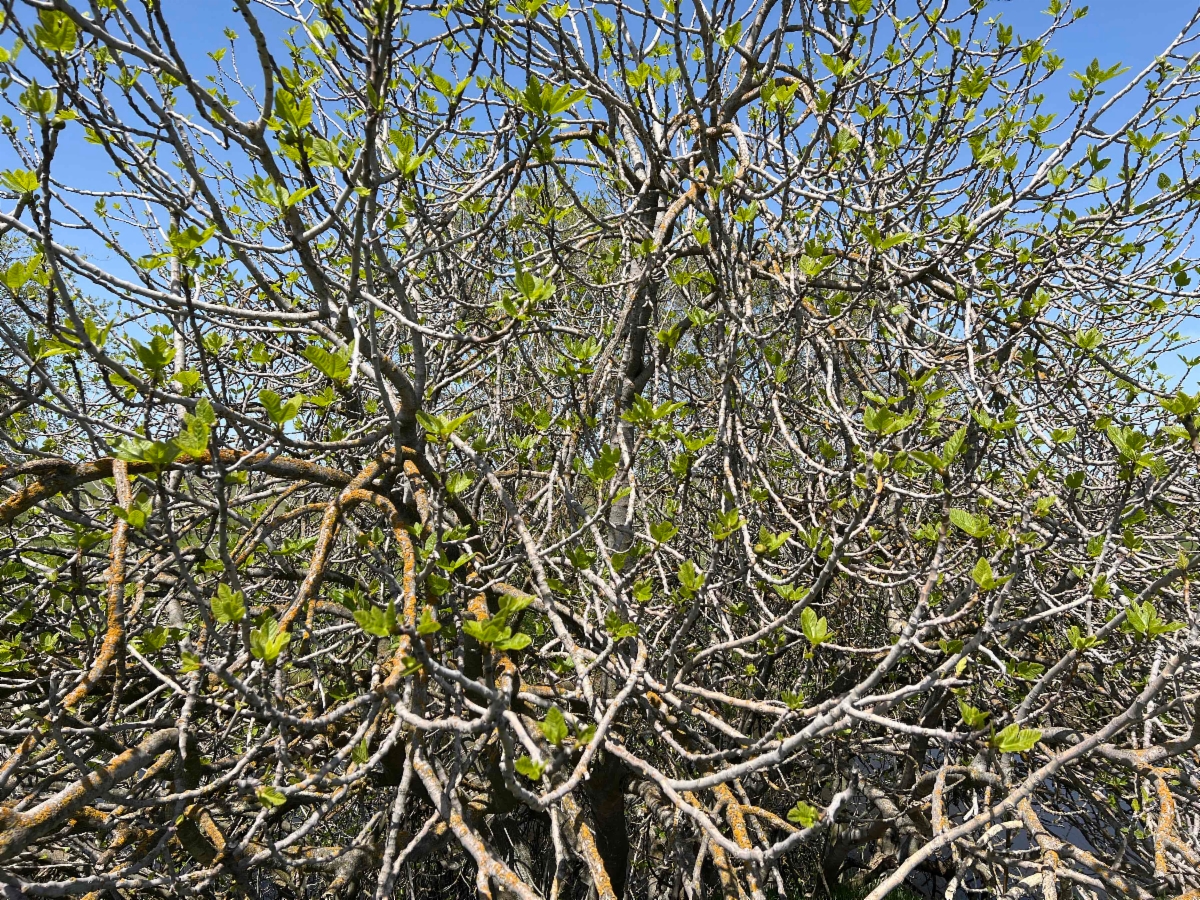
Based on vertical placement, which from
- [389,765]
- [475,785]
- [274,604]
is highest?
[274,604]

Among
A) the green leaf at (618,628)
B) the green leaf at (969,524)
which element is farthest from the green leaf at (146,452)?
the green leaf at (969,524)

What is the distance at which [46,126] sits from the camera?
1.53 m

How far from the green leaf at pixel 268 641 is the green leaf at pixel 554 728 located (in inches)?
26.6

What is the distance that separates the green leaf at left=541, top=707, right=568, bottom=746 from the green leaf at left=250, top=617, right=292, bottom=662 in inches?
26.6

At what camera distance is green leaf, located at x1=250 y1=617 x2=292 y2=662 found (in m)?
1.62

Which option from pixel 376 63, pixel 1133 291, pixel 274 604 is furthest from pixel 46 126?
pixel 1133 291

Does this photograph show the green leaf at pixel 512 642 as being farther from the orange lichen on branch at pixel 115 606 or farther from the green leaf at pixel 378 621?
the orange lichen on branch at pixel 115 606

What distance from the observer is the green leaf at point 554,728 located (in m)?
1.68

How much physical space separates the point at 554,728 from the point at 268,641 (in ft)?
2.44

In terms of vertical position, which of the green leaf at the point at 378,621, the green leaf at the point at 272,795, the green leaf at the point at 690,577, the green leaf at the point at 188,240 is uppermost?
the green leaf at the point at 188,240

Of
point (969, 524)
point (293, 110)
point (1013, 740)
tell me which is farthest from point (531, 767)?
point (293, 110)

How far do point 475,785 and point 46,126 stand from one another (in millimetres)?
3649

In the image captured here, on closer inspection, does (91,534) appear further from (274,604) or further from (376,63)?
(376,63)

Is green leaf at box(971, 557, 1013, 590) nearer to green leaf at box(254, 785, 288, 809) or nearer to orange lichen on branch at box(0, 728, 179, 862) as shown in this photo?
green leaf at box(254, 785, 288, 809)
